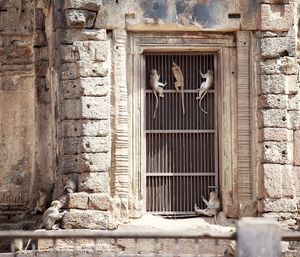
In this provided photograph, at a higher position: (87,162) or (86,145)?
(86,145)

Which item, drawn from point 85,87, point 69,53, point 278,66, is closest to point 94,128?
point 85,87

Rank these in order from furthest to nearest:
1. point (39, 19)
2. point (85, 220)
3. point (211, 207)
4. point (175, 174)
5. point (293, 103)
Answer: point (39, 19)
point (175, 174)
point (211, 207)
point (293, 103)
point (85, 220)

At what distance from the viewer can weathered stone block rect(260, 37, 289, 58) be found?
13.2 meters

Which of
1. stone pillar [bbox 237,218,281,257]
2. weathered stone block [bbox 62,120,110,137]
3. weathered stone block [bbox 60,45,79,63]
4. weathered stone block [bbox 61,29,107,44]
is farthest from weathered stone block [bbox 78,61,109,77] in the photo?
stone pillar [bbox 237,218,281,257]

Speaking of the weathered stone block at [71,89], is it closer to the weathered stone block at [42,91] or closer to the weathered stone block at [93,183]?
the weathered stone block at [93,183]

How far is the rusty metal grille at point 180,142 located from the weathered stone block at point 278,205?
0.95m

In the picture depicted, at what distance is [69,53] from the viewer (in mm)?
13055

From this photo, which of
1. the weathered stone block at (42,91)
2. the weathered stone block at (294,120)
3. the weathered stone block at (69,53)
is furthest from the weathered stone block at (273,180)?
the weathered stone block at (42,91)

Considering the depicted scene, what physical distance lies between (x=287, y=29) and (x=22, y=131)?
461 centimetres

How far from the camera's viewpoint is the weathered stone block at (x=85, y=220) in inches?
500

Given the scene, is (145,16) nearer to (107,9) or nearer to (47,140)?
(107,9)

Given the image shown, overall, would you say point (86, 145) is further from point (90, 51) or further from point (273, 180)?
point (273, 180)

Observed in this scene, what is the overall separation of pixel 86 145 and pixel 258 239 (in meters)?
5.09

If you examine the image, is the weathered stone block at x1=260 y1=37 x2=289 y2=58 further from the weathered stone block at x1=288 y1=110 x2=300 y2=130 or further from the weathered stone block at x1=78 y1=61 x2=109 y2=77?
the weathered stone block at x1=78 y1=61 x2=109 y2=77
